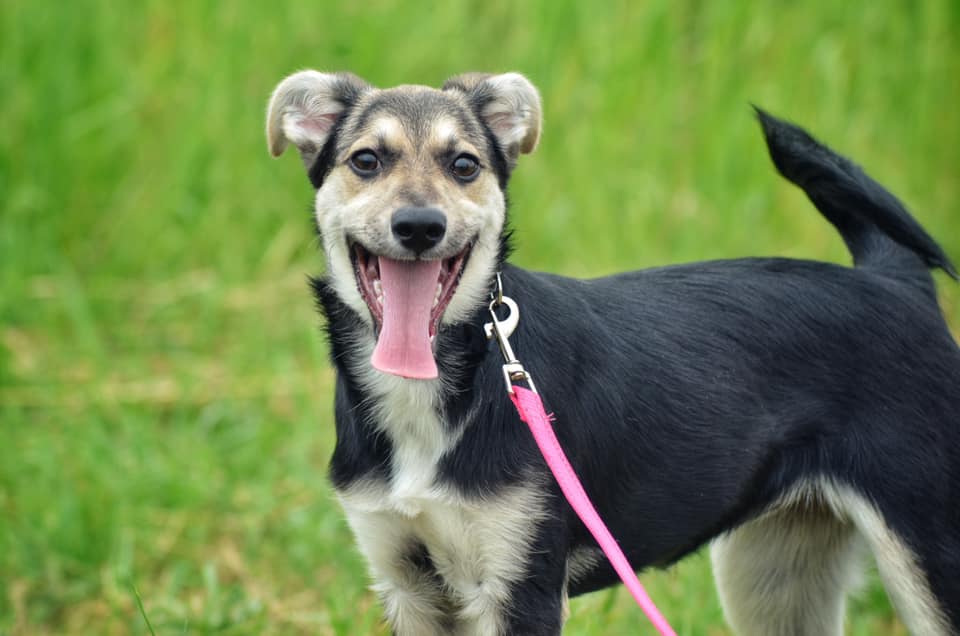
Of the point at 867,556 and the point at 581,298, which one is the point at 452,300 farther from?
the point at 867,556

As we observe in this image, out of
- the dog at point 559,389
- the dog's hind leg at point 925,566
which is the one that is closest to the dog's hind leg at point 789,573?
the dog at point 559,389

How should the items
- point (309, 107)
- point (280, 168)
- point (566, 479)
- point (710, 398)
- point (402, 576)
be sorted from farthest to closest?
point (280, 168), point (309, 107), point (710, 398), point (402, 576), point (566, 479)

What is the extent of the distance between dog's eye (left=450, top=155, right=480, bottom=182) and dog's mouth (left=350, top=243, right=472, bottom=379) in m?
0.23

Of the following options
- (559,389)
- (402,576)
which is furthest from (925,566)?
(402,576)

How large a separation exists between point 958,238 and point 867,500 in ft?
17.1

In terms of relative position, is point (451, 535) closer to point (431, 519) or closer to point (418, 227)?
point (431, 519)

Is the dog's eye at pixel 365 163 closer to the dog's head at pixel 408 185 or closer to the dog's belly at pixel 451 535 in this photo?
the dog's head at pixel 408 185

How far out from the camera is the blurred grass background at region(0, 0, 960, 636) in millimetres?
6332

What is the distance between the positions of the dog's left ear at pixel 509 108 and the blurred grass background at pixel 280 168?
8.20 ft

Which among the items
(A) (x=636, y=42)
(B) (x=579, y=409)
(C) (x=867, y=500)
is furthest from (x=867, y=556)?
(A) (x=636, y=42)

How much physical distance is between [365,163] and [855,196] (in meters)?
1.63

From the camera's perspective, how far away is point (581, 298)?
358 cm

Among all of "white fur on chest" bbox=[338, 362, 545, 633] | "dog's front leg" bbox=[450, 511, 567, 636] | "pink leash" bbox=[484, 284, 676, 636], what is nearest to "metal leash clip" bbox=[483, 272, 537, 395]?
"pink leash" bbox=[484, 284, 676, 636]

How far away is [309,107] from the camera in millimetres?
3736
